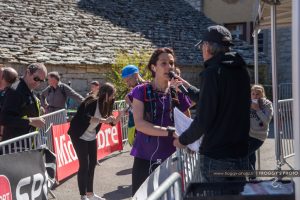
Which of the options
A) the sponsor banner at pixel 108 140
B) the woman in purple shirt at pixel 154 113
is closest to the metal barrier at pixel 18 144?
the woman in purple shirt at pixel 154 113

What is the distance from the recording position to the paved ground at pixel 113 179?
284 inches

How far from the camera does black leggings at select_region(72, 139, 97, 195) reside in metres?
6.19

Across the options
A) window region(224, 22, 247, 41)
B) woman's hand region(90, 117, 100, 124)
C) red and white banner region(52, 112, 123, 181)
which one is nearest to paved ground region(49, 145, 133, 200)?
red and white banner region(52, 112, 123, 181)

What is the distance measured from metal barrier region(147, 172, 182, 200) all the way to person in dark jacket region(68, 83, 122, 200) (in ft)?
11.9

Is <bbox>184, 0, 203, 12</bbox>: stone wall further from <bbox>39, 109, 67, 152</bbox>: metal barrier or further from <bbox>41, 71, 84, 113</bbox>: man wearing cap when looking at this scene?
<bbox>39, 109, 67, 152</bbox>: metal barrier

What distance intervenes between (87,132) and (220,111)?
341 centimetres

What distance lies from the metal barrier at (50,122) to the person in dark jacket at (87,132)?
86 centimetres

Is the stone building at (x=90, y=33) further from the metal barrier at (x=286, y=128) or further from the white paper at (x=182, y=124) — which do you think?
the white paper at (x=182, y=124)

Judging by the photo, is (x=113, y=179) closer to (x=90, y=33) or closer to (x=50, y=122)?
(x=50, y=122)

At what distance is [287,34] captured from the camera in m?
23.3

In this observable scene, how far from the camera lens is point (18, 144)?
5.49 metres

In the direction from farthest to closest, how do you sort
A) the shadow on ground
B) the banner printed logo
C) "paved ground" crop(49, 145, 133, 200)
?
1. "paved ground" crop(49, 145, 133, 200)
2. the shadow on ground
3. the banner printed logo

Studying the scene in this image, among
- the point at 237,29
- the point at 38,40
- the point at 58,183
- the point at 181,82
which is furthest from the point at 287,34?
the point at 181,82

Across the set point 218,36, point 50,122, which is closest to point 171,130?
point 218,36
